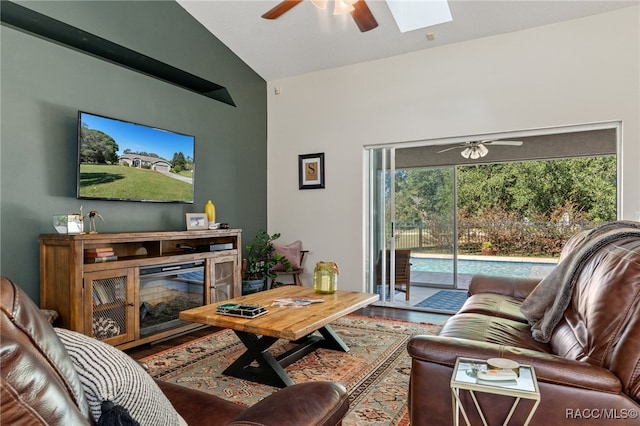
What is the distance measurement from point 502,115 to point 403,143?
1105mm

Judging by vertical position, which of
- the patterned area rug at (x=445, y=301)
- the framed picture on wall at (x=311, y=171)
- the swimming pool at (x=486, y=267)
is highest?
the framed picture on wall at (x=311, y=171)

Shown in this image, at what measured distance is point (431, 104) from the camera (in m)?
4.47

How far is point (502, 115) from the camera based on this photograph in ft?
13.5

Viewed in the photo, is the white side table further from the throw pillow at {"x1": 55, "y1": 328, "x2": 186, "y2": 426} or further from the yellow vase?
the yellow vase

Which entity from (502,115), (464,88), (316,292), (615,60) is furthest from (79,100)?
(615,60)

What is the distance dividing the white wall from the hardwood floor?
480mm

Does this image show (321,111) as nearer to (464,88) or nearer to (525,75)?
(464,88)

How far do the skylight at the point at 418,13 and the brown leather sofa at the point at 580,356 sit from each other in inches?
116

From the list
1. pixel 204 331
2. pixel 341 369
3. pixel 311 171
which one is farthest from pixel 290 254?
pixel 341 369

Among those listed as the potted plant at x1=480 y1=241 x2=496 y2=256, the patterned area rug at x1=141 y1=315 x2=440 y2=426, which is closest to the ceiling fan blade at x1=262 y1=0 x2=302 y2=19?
the patterned area rug at x1=141 y1=315 x2=440 y2=426

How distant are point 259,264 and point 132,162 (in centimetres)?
Answer: 196

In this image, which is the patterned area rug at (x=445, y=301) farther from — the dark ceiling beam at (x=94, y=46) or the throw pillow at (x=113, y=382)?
the throw pillow at (x=113, y=382)

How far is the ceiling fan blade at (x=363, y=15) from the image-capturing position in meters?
2.88

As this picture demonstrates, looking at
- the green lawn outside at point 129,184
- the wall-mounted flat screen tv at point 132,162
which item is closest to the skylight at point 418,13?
the wall-mounted flat screen tv at point 132,162
